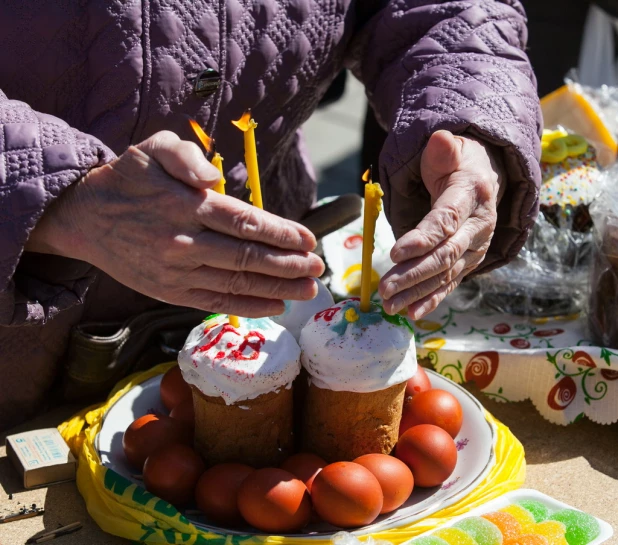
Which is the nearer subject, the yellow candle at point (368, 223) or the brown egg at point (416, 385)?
the yellow candle at point (368, 223)

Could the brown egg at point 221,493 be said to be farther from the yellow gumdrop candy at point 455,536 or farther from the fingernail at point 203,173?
the fingernail at point 203,173

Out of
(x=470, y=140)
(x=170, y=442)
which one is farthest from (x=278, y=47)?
(x=170, y=442)

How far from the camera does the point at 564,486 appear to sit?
1.22 meters

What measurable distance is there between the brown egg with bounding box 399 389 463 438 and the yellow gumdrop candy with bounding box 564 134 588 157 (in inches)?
30.3

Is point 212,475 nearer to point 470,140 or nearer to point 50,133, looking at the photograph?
point 50,133

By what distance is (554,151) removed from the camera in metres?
1.72

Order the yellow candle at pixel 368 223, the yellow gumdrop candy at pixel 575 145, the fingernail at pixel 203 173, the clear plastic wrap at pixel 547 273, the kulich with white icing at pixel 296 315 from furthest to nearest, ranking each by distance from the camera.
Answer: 1. the yellow gumdrop candy at pixel 575 145
2. the clear plastic wrap at pixel 547 273
3. the kulich with white icing at pixel 296 315
4. the yellow candle at pixel 368 223
5. the fingernail at pixel 203 173

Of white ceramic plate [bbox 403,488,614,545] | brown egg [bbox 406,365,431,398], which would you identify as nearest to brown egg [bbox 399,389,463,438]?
brown egg [bbox 406,365,431,398]

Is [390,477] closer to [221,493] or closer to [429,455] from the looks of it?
[429,455]

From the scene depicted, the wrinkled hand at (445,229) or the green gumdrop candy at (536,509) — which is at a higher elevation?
the wrinkled hand at (445,229)

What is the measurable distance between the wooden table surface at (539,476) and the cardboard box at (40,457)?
0.6 inches

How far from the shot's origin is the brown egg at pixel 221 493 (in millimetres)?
1009

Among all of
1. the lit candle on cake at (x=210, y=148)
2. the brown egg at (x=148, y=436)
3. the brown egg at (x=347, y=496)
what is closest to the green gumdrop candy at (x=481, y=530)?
the brown egg at (x=347, y=496)

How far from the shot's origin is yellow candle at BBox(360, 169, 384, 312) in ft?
3.11
